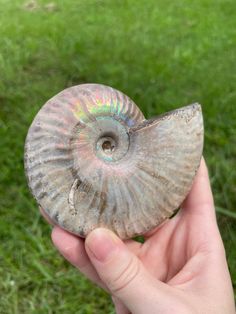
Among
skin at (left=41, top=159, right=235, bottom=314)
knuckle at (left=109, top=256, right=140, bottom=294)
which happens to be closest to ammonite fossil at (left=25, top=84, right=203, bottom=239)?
skin at (left=41, top=159, right=235, bottom=314)

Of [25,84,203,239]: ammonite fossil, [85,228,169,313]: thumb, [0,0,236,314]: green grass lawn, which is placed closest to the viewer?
[85,228,169,313]: thumb

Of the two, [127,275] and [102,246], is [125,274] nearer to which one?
[127,275]

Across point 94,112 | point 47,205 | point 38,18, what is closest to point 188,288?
point 47,205

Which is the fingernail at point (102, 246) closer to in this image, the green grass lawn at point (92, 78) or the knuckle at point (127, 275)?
the knuckle at point (127, 275)

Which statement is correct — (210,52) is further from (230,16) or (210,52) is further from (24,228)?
(24,228)

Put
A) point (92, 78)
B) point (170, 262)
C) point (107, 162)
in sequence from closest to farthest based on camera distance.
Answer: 1. point (107, 162)
2. point (170, 262)
3. point (92, 78)

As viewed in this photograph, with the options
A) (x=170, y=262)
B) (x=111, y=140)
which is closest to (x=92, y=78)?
(x=111, y=140)

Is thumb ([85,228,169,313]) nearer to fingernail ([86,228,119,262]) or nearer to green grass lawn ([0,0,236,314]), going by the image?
fingernail ([86,228,119,262])

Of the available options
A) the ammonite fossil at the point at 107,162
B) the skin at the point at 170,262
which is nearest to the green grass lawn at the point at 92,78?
the skin at the point at 170,262
